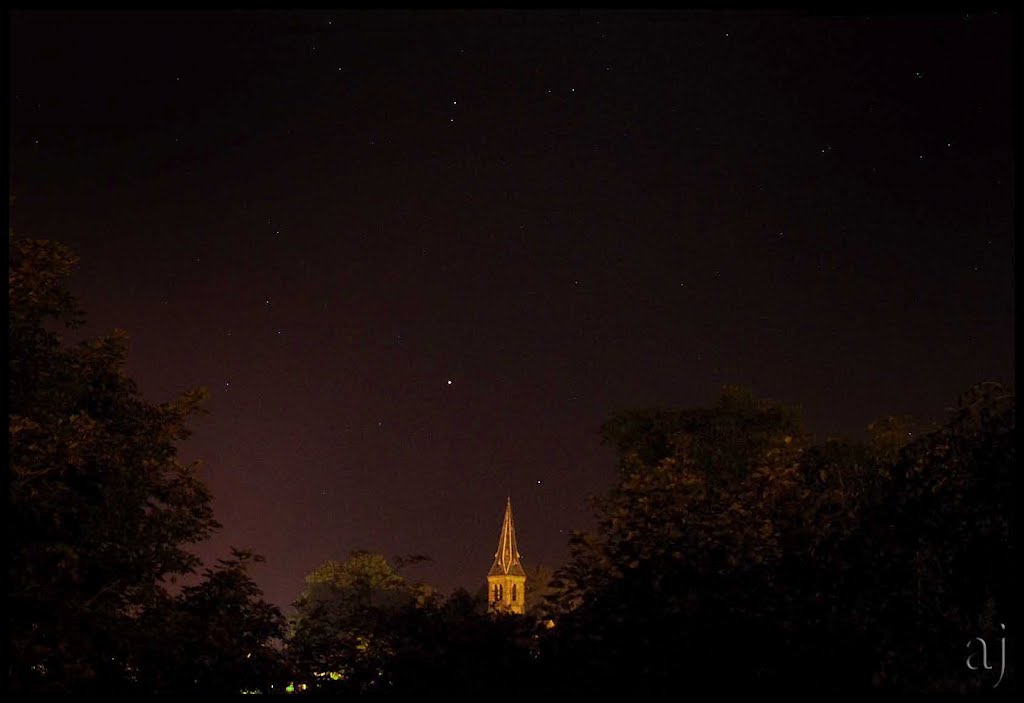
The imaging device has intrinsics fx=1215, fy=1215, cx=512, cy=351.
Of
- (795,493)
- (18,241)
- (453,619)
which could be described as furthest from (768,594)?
(18,241)

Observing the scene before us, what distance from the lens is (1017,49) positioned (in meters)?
7.00

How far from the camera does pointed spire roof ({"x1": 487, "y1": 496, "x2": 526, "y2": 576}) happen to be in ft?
395

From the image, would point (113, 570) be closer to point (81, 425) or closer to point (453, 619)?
point (81, 425)

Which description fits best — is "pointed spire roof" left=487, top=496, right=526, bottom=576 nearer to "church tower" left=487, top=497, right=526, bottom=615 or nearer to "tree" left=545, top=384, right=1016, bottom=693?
"church tower" left=487, top=497, right=526, bottom=615

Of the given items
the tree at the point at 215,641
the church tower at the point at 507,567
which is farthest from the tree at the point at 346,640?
the church tower at the point at 507,567

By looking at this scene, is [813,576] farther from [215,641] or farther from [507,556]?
[507,556]

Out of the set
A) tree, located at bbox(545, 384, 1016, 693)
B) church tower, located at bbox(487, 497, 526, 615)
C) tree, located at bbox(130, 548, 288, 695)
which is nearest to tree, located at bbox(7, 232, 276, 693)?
tree, located at bbox(130, 548, 288, 695)

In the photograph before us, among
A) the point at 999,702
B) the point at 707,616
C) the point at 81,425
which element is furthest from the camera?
the point at 81,425

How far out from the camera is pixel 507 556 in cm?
12038

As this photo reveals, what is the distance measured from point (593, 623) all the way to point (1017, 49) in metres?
6.44

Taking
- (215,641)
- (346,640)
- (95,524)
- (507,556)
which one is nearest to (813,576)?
(346,640)

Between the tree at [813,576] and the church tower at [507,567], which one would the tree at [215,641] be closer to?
the tree at [813,576]

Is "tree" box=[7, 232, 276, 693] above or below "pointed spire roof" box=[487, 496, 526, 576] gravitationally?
below

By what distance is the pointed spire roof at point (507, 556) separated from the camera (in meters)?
120
